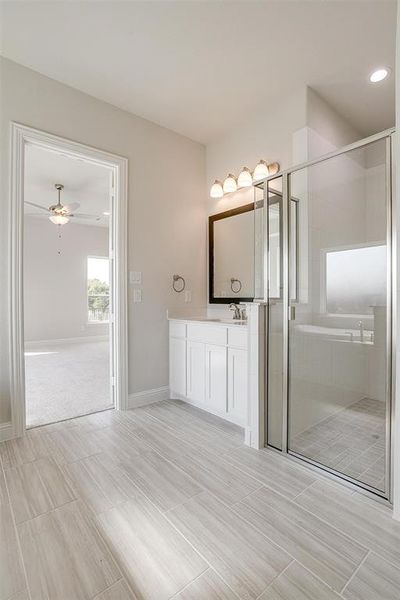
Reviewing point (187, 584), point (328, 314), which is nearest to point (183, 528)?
point (187, 584)

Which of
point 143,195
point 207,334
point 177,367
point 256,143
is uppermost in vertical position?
point 256,143

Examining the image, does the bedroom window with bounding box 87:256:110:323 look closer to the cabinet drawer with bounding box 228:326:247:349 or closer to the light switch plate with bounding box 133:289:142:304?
the light switch plate with bounding box 133:289:142:304

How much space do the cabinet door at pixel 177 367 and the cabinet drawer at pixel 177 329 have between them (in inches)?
2.1

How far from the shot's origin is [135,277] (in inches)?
116

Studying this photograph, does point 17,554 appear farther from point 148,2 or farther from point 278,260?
point 148,2

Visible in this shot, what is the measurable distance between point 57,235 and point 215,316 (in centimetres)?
504

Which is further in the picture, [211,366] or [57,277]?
[57,277]

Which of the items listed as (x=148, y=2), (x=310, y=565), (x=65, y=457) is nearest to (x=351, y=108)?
(x=148, y=2)

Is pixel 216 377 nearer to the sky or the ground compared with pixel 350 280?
nearer to the ground

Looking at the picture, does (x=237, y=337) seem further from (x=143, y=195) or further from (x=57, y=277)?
(x=57, y=277)

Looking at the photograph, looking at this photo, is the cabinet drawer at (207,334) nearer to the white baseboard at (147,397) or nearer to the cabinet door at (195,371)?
the cabinet door at (195,371)

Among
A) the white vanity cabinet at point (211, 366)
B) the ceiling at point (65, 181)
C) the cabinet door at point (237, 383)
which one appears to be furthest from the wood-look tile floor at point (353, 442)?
the ceiling at point (65, 181)

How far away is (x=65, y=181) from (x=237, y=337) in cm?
→ 381

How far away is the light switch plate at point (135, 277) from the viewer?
115 inches
